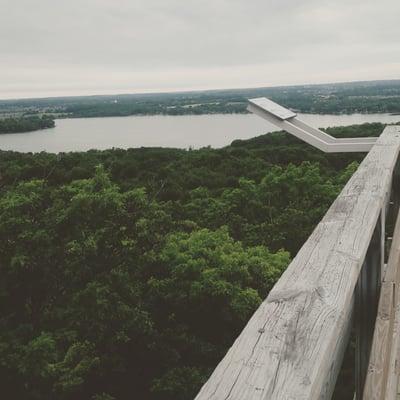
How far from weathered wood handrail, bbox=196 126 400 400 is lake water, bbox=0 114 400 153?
5518 centimetres

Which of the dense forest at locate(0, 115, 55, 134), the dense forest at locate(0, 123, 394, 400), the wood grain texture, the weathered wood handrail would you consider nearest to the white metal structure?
the wood grain texture

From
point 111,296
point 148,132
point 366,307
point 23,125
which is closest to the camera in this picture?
point 366,307

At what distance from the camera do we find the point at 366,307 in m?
1.55

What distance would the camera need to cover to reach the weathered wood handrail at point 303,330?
0.73 m

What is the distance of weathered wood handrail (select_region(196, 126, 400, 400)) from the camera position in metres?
0.73

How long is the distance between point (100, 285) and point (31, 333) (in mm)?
1738

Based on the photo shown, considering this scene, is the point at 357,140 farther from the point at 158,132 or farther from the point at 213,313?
the point at 158,132

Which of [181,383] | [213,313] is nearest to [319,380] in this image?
[181,383]

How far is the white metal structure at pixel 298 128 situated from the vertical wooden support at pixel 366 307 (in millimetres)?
1402

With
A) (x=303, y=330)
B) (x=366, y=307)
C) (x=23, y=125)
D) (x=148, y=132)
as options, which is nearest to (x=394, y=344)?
(x=366, y=307)

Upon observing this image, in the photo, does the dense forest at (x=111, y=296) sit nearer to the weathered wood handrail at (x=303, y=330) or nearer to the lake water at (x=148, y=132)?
the weathered wood handrail at (x=303, y=330)

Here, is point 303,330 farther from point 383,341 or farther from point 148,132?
point 148,132

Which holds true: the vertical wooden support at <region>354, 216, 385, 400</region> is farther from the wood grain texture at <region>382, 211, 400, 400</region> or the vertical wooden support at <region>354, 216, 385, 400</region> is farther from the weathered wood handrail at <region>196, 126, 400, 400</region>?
the weathered wood handrail at <region>196, 126, 400, 400</region>

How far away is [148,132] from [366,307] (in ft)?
253
